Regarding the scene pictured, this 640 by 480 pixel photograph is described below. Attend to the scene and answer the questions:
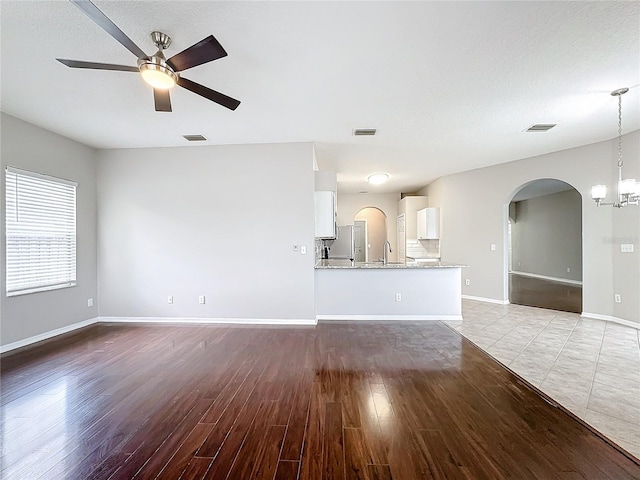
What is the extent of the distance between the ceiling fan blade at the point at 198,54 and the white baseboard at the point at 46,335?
12.8ft

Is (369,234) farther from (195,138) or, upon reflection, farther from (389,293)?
(195,138)

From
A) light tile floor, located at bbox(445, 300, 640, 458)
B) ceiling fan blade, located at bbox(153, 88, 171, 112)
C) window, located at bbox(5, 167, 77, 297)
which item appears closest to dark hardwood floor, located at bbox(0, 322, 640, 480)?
light tile floor, located at bbox(445, 300, 640, 458)

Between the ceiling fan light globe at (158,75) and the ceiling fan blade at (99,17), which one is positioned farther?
the ceiling fan light globe at (158,75)

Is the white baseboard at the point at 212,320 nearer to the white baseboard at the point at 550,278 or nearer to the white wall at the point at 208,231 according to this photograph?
the white wall at the point at 208,231

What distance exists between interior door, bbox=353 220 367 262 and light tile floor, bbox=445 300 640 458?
194 inches

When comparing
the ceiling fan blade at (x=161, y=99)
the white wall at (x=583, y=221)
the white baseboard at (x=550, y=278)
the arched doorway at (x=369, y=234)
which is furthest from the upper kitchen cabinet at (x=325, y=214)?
the white baseboard at (x=550, y=278)

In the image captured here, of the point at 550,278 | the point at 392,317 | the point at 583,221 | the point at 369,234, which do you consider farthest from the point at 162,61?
the point at 550,278

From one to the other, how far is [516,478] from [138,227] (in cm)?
532

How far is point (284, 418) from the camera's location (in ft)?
6.79

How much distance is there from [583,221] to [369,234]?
617cm

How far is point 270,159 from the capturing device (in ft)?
14.7

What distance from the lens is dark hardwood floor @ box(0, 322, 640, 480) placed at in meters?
1.63

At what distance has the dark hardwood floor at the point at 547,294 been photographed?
568 centimetres

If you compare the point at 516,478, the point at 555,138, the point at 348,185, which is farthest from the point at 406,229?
the point at 516,478
